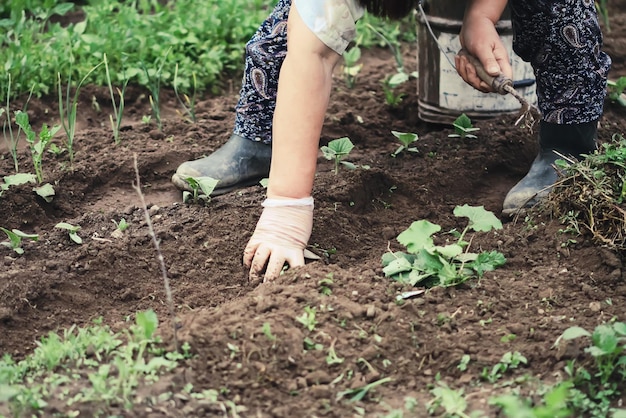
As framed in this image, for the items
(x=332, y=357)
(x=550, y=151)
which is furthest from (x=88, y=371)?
(x=550, y=151)

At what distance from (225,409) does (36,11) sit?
267 centimetres

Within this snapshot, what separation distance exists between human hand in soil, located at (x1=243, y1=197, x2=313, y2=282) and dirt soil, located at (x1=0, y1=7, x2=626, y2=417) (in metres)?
0.07

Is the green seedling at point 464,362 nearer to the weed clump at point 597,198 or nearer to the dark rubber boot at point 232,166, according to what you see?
the weed clump at point 597,198

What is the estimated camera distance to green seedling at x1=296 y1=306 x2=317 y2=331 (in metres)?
1.97

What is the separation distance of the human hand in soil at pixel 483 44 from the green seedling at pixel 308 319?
0.84 meters

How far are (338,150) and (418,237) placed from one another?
Answer: 2.25ft

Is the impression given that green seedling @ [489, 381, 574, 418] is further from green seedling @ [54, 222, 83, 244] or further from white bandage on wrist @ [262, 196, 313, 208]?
green seedling @ [54, 222, 83, 244]

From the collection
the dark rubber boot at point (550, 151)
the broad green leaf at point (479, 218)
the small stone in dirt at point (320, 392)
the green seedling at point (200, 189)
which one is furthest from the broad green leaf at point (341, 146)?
the small stone in dirt at point (320, 392)

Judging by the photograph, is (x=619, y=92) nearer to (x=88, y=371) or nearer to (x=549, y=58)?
(x=549, y=58)

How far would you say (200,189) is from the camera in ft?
9.14

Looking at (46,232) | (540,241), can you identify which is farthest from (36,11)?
(540,241)

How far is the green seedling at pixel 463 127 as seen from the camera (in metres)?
3.12

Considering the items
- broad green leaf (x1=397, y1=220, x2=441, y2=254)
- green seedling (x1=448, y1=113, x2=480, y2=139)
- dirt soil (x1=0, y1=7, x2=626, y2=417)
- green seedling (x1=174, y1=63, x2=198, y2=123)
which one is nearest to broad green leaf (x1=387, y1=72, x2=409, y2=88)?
dirt soil (x1=0, y1=7, x2=626, y2=417)

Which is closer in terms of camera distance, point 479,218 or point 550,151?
point 479,218
